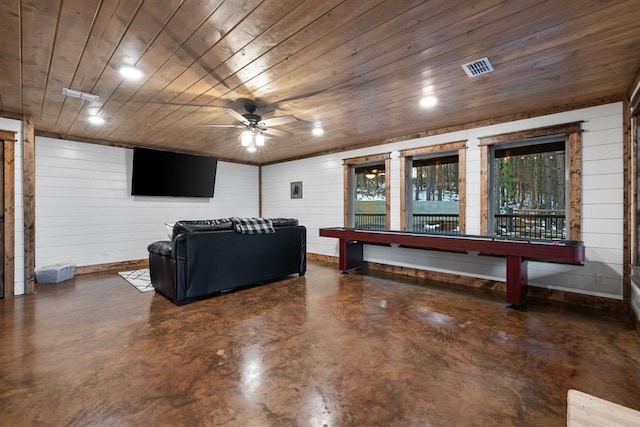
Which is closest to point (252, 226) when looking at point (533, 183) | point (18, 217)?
point (18, 217)

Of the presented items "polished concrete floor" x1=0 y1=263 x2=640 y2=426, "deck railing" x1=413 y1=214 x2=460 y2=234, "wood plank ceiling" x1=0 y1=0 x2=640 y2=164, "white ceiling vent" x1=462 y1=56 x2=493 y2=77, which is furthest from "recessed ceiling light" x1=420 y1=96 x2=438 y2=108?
"polished concrete floor" x1=0 y1=263 x2=640 y2=426

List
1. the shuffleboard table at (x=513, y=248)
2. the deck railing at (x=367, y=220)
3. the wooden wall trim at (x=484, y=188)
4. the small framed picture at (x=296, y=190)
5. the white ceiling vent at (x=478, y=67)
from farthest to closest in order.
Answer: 1. the small framed picture at (x=296, y=190)
2. the deck railing at (x=367, y=220)
3. the wooden wall trim at (x=484, y=188)
4. the shuffleboard table at (x=513, y=248)
5. the white ceiling vent at (x=478, y=67)

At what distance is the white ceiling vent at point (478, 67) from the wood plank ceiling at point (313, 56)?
0.07 metres

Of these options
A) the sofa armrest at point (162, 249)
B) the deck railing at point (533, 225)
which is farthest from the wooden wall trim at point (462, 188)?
the sofa armrest at point (162, 249)

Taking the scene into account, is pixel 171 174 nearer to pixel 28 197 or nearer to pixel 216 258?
pixel 28 197

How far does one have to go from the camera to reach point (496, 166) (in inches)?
174

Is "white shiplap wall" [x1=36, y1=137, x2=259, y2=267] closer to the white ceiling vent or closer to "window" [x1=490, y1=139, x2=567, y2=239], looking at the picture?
the white ceiling vent

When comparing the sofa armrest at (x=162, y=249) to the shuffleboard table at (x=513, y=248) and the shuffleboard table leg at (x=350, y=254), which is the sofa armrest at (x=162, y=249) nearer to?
the shuffleboard table leg at (x=350, y=254)

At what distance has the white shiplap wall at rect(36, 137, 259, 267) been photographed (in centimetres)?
492

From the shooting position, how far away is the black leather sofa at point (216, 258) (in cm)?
354

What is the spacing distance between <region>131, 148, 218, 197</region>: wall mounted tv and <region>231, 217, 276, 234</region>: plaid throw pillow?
2.94 meters

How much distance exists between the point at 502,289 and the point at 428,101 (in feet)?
9.24

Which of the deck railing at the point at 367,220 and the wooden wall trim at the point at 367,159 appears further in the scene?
the deck railing at the point at 367,220

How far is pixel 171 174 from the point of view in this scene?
6.15m
